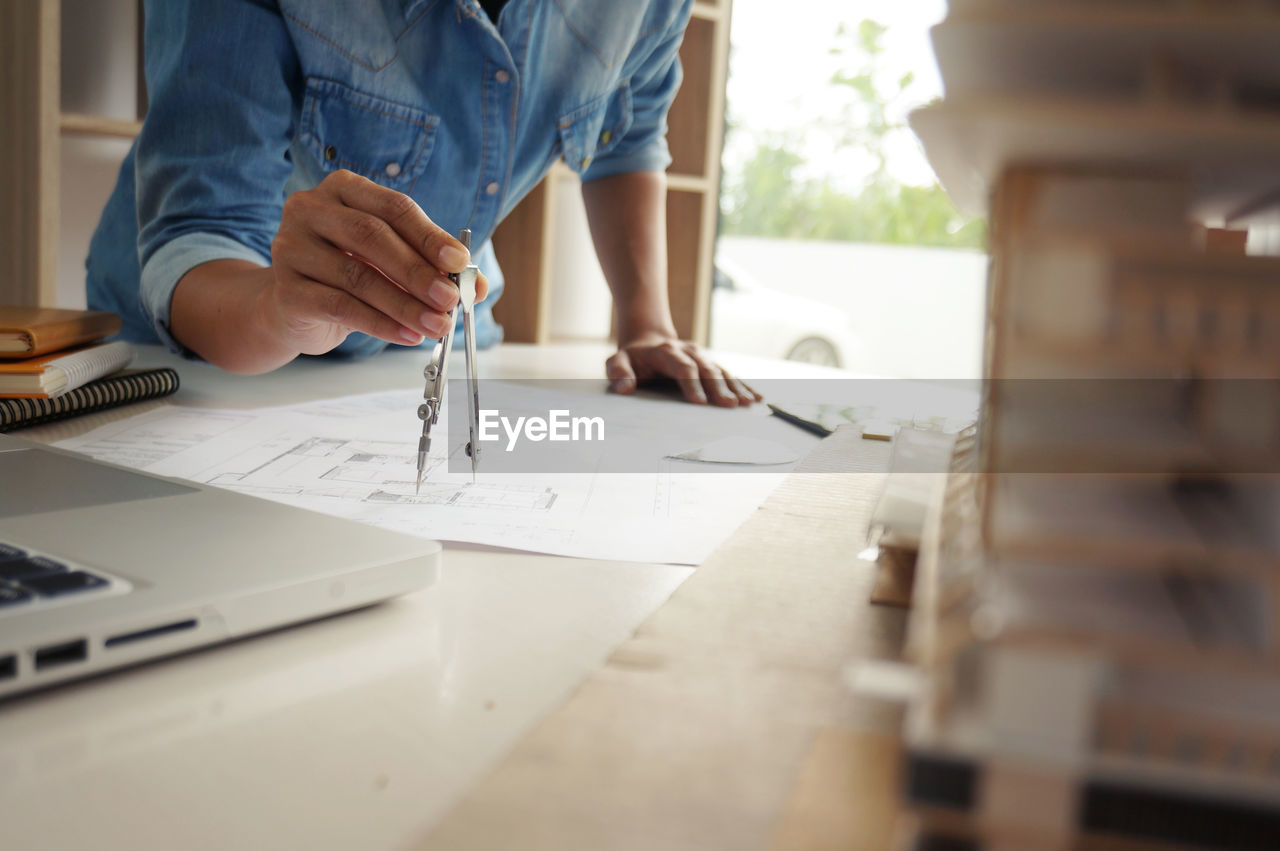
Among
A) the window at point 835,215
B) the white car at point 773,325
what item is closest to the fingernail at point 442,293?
the window at point 835,215

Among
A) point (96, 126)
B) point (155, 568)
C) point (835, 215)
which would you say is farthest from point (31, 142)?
point (835, 215)

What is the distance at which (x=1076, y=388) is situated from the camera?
22 centimetres

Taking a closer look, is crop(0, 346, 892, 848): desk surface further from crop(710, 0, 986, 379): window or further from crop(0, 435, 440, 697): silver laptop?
crop(710, 0, 986, 379): window

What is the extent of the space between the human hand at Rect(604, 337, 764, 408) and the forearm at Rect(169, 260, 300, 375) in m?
0.37

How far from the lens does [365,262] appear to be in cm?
73

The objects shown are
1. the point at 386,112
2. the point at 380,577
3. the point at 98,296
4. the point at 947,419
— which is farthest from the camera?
the point at 98,296

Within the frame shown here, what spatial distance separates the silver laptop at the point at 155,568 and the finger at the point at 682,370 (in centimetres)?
65

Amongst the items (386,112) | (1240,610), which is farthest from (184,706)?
(386,112)

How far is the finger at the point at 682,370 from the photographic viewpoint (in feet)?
3.54

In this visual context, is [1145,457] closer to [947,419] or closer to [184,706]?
[184,706]

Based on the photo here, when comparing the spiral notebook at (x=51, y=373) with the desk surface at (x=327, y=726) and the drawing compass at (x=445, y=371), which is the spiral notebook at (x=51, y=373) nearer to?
the drawing compass at (x=445, y=371)

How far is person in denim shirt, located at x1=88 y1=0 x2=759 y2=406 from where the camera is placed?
2.38ft

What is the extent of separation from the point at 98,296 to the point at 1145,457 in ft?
4.86

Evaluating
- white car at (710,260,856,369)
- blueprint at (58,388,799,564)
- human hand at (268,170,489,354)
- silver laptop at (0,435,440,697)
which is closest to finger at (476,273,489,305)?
human hand at (268,170,489,354)
